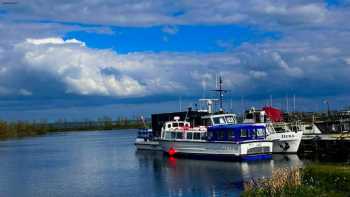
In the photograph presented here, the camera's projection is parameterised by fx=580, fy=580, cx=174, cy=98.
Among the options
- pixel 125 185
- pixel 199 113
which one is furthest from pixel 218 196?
pixel 199 113

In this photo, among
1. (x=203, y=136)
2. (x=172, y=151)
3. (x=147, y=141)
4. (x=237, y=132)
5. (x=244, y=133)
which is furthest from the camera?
(x=147, y=141)

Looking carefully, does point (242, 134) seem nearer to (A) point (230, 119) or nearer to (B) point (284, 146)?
(B) point (284, 146)

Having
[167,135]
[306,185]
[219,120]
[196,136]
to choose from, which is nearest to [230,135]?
[196,136]

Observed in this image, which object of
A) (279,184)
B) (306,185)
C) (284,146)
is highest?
(284,146)

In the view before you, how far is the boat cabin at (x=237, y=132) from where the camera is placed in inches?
2443

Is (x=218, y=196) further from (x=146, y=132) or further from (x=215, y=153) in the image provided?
(x=146, y=132)

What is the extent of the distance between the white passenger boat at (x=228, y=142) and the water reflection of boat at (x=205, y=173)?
1379mm

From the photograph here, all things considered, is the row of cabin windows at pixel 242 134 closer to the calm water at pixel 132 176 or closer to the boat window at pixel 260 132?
the boat window at pixel 260 132

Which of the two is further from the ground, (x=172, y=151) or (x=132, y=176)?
(x=172, y=151)

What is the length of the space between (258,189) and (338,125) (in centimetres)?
4900

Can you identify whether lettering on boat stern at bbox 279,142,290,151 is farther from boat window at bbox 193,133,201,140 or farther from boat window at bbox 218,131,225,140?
boat window at bbox 193,133,201,140

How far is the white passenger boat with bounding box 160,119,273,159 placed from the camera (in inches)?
2440

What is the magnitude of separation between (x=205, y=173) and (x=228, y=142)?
10499 mm

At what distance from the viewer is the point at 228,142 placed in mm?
62688
